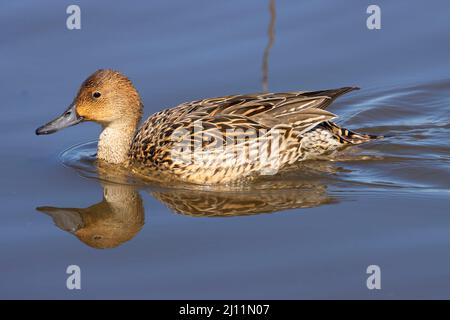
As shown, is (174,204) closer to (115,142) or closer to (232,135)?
(232,135)

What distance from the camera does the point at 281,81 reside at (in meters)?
10.0

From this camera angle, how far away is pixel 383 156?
905 centimetres

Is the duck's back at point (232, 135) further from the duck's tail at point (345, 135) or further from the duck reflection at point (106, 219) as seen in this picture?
the duck reflection at point (106, 219)

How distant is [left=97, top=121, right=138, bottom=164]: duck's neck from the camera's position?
9125 mm

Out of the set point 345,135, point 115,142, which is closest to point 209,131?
point 115,142

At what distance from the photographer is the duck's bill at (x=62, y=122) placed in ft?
29.1

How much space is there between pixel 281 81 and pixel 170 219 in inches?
110

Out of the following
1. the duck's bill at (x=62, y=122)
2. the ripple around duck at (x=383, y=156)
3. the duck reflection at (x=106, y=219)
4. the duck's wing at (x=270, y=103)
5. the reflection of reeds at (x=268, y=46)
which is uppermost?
the reflection of reeds at (x=268, y=46)

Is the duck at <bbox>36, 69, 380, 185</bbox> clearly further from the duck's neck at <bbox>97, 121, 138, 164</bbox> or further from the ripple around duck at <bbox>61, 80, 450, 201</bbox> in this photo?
the ripple around duck at <bbox>61, 80, 450, 201</bbox>

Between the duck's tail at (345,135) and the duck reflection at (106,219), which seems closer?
the duck reflection at (106,219)

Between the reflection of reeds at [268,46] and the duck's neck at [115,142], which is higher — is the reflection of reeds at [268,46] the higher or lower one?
the higher one

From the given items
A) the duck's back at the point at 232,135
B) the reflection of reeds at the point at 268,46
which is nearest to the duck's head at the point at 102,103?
the duck's back at the point at 232,135

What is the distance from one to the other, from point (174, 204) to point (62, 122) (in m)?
1.46

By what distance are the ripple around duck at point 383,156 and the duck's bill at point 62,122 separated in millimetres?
341
